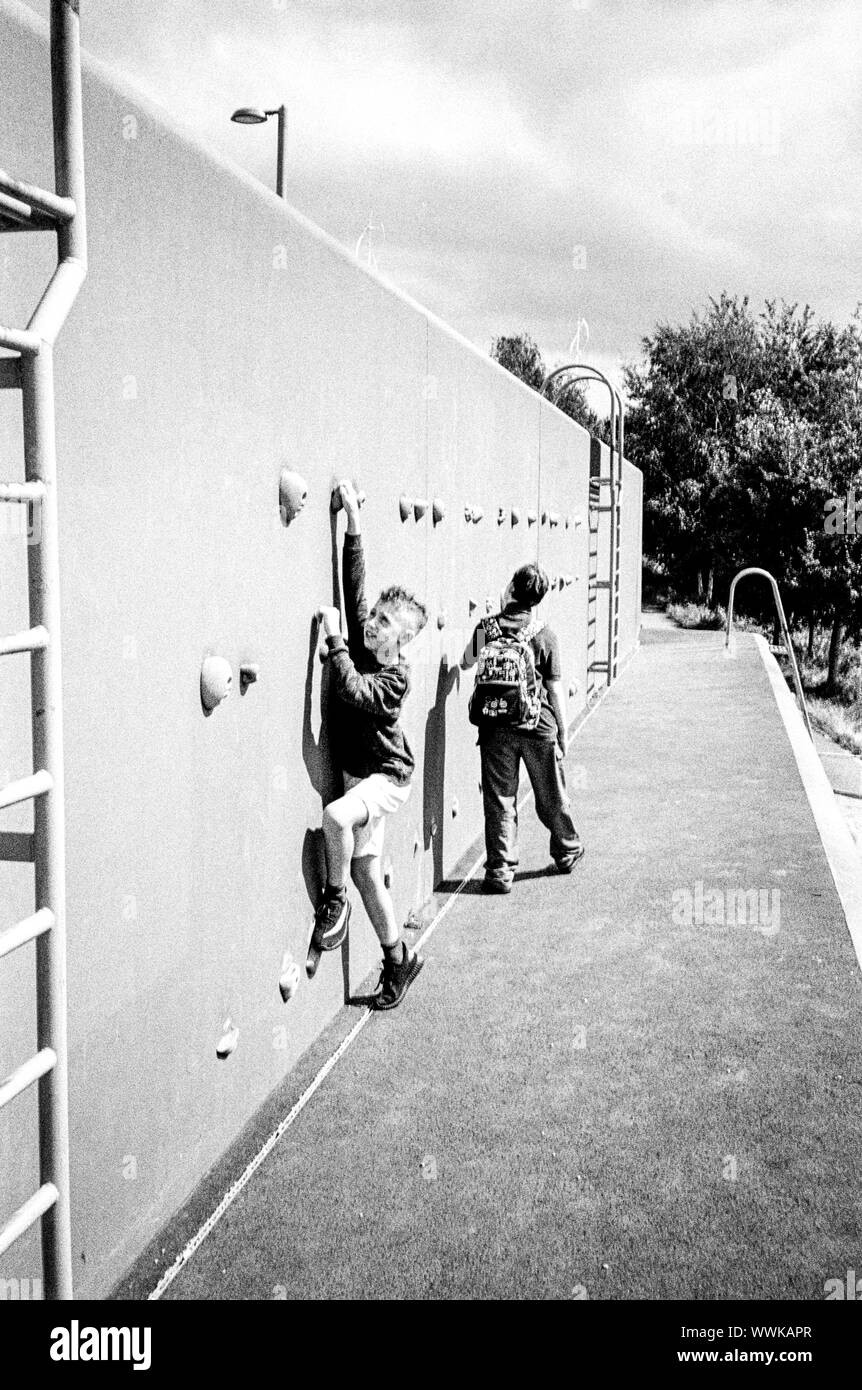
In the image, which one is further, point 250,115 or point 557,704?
point 250,115

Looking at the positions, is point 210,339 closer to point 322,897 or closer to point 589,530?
point 322,897

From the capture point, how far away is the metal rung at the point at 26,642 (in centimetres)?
218

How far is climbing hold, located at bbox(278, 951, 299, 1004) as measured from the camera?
4.26m

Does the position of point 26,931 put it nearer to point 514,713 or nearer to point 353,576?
point 353,576

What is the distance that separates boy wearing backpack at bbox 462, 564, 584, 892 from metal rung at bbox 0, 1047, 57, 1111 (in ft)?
13.8

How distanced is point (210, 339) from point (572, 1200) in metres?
2.66

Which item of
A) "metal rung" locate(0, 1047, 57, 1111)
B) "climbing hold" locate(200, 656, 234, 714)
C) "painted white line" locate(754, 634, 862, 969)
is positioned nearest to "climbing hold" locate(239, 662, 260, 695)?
"climbing hold" locate(200, 656, 234, 714)

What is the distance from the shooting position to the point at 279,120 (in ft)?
25.0

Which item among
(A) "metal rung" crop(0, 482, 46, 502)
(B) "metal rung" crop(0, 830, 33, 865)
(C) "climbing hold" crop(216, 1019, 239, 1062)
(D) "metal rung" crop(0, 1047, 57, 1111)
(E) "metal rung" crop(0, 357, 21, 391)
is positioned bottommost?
(C) "climbing hold" crop(216, 1019, 239, 1062)

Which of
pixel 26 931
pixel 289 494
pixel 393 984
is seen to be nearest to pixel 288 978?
pixel 393 984

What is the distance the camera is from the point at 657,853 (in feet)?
24.1

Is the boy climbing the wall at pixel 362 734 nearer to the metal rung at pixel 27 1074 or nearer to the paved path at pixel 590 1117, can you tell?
the paved path at pixel 590 1117

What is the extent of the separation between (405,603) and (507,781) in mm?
2127

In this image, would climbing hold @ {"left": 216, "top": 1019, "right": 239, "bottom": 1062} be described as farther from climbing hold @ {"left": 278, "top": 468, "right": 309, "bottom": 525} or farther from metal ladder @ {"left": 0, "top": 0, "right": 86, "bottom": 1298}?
climbing hold @ {"left": 278, "top": 468, "right": 309, "bottom": 525}
